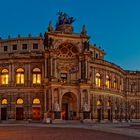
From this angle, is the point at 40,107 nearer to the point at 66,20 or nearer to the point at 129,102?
the point at 66,20

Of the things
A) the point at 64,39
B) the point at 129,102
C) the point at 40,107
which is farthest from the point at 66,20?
the point at 129,102

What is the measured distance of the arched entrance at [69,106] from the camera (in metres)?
83.6

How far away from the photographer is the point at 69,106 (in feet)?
280

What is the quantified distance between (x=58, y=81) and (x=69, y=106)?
7.96 metres

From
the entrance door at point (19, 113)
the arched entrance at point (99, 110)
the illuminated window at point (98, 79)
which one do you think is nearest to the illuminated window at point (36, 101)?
the entrance door at point (19, 113)

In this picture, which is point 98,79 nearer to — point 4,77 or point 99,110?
point 99,110

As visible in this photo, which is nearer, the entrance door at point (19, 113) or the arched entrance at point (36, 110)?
the arched entrance at point (36, 110)

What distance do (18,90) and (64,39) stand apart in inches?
636

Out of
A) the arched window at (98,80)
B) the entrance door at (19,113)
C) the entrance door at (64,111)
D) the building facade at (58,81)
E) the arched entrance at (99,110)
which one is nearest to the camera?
the building facade at (58,81)

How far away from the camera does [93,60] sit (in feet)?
295

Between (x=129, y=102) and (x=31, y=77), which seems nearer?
(x=31, y=77)

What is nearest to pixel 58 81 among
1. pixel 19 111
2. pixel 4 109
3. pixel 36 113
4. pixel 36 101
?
pixel 36 101

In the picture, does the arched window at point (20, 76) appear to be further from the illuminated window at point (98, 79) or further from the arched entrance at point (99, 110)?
the arched entrance at point (99, 110)

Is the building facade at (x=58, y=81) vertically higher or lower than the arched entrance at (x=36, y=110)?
higher
